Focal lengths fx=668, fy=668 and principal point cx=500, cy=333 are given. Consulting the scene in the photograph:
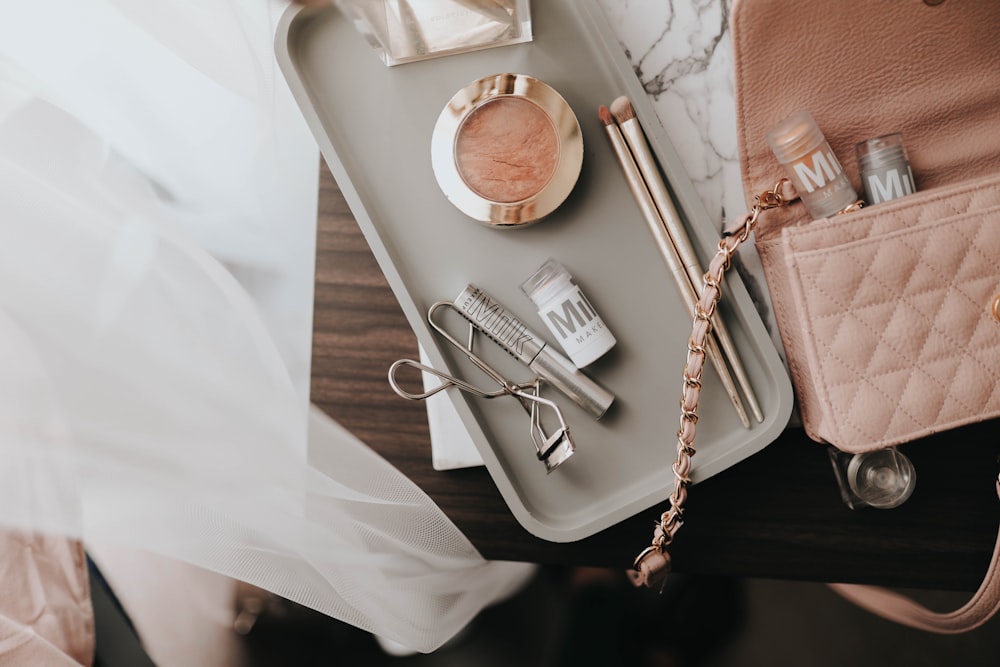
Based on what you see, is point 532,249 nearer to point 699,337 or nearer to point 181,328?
point 699,337

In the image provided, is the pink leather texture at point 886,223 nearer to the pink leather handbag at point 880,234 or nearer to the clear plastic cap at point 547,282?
the pink leather handbag at point 880,234

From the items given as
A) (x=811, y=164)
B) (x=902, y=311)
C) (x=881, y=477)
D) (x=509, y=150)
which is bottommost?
(x=881, y=477)

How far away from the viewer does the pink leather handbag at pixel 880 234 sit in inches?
17.8

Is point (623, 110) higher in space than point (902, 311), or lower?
higher

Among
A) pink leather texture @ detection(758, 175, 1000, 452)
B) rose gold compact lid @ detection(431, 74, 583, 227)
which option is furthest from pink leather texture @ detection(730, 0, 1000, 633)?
rose gold compact lid @ detection(431, 74, 583, 227)

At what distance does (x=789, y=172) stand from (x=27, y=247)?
0.50 m

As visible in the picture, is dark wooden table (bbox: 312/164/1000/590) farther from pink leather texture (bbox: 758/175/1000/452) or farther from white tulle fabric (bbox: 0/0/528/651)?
pink leather texture (bbox: 758/175/1000/452)

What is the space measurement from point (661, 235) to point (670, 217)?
0.02 metres

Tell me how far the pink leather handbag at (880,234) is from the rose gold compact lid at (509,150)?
0.44 ft

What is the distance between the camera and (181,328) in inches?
17.9

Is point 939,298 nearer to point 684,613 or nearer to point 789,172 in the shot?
point 789,172

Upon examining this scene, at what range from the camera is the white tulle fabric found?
1.25 ft

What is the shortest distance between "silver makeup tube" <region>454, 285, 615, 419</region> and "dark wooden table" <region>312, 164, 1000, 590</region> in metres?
0.09

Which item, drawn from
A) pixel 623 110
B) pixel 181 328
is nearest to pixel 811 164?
pixel 623 110
